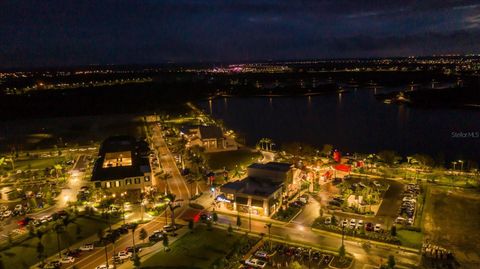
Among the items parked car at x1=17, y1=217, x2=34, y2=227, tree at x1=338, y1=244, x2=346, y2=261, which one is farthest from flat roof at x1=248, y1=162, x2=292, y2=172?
parked car at x1=17, y1=217, x2=34, y2=227

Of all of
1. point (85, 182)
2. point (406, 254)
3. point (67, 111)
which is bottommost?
point (406, 254)

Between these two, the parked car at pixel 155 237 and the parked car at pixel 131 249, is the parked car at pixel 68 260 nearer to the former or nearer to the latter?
the parked car at pixel 131 249

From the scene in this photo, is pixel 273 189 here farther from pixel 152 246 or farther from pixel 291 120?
pixel 291 120

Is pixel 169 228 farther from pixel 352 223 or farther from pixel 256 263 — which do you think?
pixel 352 223

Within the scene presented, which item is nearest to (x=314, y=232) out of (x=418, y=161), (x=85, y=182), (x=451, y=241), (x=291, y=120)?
(x=451, y=241)

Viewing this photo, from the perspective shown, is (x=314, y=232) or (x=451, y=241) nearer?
(x=451, y=241)

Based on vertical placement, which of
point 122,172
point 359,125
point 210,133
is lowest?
point 122,172

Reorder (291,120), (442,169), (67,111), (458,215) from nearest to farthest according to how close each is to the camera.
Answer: (458,215) → (442,169) → (291,120) → (67,111)

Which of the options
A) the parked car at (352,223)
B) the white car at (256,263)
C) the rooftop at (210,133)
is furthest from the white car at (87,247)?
the rooftop at (210,133)

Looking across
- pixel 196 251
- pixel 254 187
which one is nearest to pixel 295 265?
pixel 196 251
